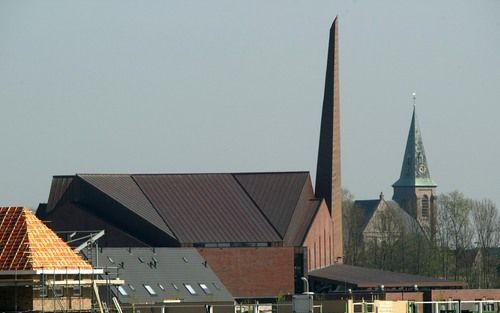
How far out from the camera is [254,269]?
12975 cm

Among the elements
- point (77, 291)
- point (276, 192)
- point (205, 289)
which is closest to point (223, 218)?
point (276, 192)

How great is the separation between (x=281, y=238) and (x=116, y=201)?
13.2m

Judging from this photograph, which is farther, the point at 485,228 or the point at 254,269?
the point at 485,228

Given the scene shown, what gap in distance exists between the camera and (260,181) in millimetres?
137500

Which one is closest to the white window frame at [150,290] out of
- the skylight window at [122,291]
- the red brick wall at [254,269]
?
the skylight window at [122,291]

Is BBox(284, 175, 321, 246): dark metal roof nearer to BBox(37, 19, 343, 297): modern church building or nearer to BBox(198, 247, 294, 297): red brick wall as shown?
BBox(37, 19, 343, 297): modern church building

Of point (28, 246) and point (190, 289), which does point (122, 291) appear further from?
point (28, 246)

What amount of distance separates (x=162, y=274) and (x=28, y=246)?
2340 inches

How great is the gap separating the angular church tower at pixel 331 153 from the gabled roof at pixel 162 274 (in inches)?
893

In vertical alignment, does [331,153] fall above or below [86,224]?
above

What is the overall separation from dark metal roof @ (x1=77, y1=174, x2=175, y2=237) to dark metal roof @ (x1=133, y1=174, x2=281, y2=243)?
64 centimetres

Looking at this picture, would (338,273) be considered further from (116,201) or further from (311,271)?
(116,201)

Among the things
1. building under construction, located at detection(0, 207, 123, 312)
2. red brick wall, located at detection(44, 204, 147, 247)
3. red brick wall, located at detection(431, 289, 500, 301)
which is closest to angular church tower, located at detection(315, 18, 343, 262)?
red brick wall, located at detection(44, 204, 147, 247)

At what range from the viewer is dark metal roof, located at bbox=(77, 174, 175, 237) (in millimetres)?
129375
